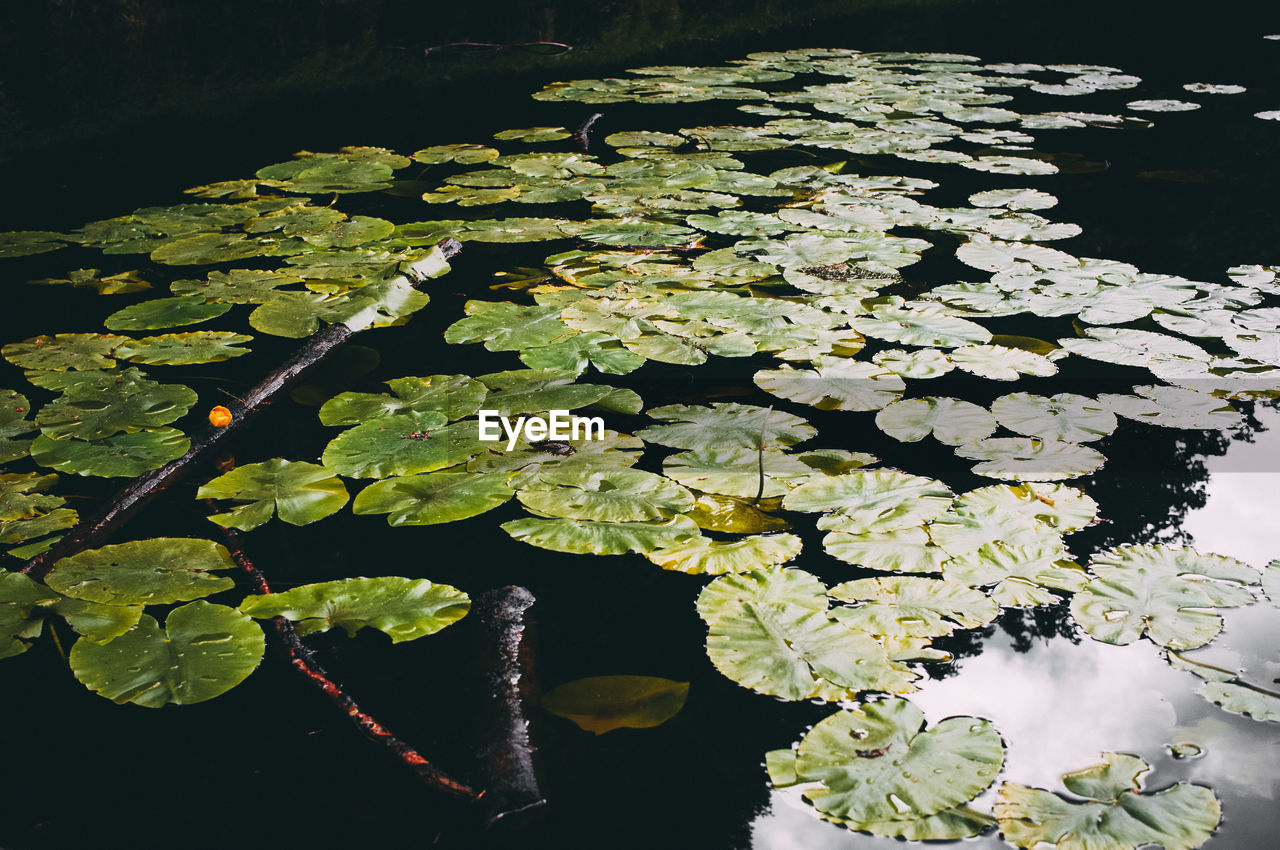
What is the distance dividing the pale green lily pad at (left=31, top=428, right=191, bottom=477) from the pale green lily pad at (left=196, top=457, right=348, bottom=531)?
10 cm

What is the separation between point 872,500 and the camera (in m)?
1.34

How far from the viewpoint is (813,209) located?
264 centimetres

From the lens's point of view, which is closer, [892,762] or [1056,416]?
[892,762]

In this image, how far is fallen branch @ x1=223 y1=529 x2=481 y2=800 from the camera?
0.92 meters

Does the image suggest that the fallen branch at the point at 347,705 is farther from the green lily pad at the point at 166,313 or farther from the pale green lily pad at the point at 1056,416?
the pale green lily pad at the point at 1056,416

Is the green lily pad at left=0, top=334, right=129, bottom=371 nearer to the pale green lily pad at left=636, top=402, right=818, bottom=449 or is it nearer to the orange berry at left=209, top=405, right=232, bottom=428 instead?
the orange berry at left=209, top=405, right=232, bottom=428

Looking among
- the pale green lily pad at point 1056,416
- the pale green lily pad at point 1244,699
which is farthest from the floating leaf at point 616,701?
the pale green lily pad at point 1056,416

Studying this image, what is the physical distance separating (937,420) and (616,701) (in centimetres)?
81

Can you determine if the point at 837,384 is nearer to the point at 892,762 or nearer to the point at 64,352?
the point at 892,762

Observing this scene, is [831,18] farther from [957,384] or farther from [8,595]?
[8,595]

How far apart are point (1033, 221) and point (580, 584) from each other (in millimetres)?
1927

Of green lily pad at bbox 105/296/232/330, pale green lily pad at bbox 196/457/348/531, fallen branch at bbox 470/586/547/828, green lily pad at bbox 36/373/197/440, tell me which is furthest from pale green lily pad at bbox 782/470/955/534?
green lily pad at bbox 105/296/232/330

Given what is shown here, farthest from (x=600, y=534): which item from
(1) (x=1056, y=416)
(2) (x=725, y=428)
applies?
(1) (x=1056, y=416)

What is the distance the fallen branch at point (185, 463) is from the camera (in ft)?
4.07
